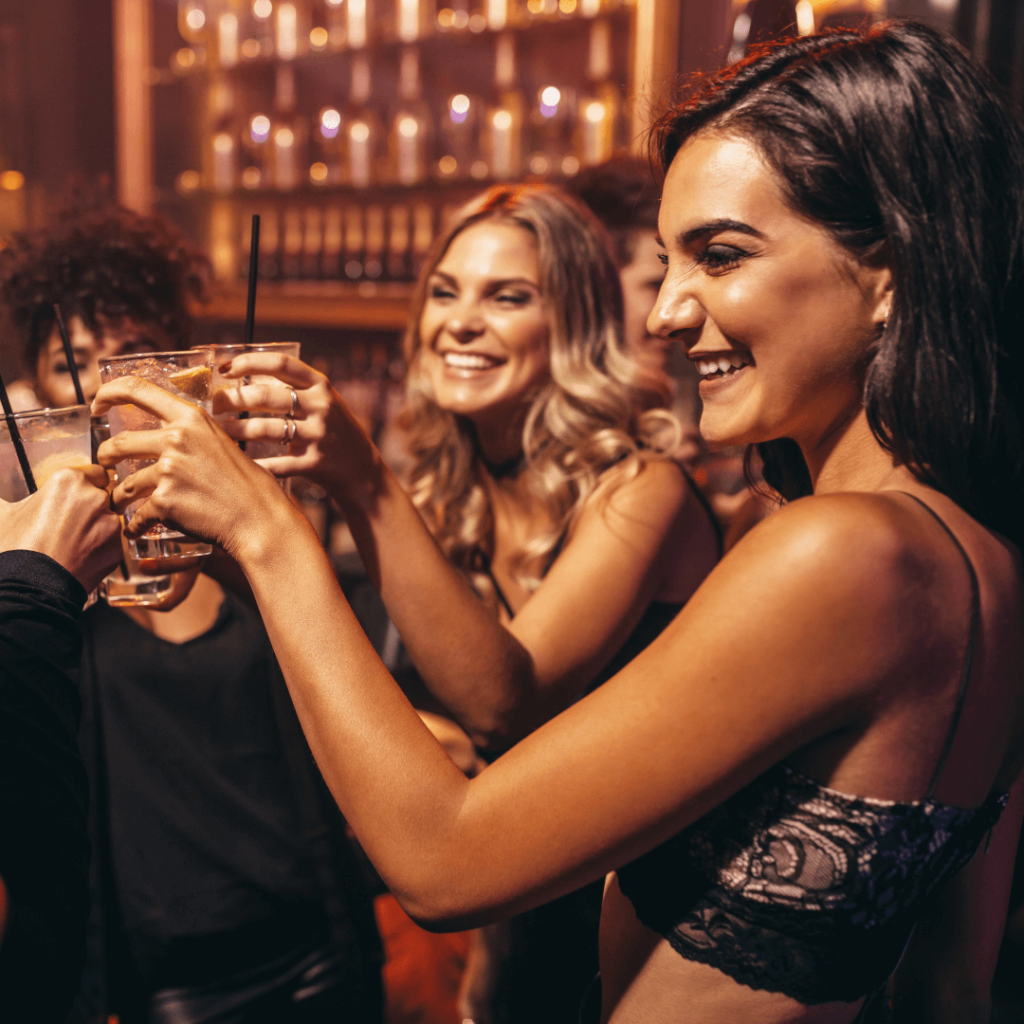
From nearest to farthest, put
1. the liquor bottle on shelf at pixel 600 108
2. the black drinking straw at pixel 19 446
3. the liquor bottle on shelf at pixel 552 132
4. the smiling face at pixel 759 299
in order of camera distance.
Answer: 1. the smiling face at pixel 759 299
2. the black drinking straw at pixel 19 446
3. the liquor bottle on shelf at pixel 600 108
4. the liquor bottle on shelf at pixel 552 132

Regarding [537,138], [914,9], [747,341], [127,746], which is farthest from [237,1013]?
[537,138]

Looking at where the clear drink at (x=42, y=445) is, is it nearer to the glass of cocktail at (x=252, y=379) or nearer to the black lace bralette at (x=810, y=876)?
Answer: the glass of cocktail at (x=252, y=379)

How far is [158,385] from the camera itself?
1.04m

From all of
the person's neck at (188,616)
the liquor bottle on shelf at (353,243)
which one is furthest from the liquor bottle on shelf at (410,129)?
the person's neck at (188,616)

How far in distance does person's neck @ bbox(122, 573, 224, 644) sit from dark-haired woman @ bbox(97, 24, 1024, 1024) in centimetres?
83

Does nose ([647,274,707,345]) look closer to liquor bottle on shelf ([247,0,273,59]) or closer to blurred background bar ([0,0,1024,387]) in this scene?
blurred background bar ([0,0,1024,387])

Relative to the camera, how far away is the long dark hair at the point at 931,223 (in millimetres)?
842

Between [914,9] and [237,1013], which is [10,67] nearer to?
[914,9]

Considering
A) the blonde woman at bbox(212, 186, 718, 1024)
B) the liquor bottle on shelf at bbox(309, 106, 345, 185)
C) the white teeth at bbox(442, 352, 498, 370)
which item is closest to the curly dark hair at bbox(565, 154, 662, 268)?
the blonde woman at bbox(212, 186, 718, 1024)

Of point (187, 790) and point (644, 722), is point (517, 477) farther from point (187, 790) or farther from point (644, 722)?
point (644, 722)

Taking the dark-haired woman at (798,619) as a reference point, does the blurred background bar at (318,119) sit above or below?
above

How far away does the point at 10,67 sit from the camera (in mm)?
3770

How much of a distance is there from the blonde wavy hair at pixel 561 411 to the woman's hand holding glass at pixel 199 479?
2.72 feet

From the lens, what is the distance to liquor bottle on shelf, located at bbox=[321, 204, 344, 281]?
13.6 feet
